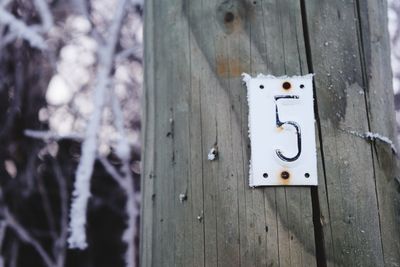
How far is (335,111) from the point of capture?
0.56m

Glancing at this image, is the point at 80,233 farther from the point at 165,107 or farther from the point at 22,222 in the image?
the point at 165,107

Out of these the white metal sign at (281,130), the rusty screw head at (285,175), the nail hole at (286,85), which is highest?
the nail hole at (286,85)

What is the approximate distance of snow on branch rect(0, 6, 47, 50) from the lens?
7.63 ft

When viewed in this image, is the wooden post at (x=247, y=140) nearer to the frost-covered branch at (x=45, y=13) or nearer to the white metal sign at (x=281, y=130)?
the white metal sign at (x=281, y=130)

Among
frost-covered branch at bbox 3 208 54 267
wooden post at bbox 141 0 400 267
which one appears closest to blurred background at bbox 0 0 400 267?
frost-covered branch at bbox 3 208 54 267

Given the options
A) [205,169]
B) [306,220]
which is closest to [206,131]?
[205,169]

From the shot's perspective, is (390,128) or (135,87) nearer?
(390,128)

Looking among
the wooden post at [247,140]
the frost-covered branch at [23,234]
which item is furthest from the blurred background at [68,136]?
the wooden post at [247,140]

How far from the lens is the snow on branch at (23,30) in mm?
2324

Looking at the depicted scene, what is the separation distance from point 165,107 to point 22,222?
1742mm

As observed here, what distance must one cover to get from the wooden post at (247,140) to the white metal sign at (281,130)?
1 cm

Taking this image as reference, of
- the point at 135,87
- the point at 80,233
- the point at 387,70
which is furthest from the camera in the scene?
the point at 135,87

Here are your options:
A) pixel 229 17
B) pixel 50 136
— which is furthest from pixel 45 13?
pixel 229 17

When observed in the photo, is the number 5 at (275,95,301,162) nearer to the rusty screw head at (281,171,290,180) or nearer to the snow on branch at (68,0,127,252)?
the rusty screw head at (281,171,290,180)
